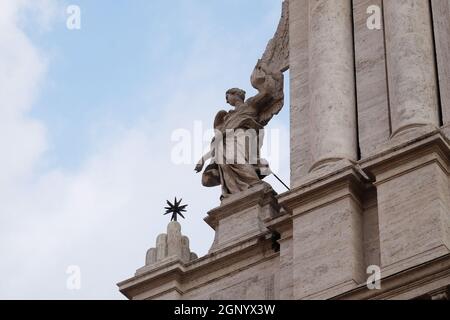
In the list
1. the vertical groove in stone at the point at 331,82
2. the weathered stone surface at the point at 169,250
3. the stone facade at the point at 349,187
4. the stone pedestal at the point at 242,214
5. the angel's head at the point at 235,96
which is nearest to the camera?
the stone facade at the point at 349,187

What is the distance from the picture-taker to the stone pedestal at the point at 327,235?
72.3 feet

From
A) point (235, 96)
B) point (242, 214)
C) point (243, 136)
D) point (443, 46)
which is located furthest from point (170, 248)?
point (443, 46)

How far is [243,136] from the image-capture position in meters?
25.6

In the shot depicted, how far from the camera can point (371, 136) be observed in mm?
23609

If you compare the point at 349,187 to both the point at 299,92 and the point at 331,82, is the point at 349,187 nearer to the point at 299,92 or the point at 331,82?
the point at 331,82

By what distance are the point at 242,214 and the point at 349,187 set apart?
207 centimetres

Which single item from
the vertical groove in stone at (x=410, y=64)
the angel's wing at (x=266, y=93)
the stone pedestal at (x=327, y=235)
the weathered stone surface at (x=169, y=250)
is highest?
the angel's wing at (x=266, y=93)

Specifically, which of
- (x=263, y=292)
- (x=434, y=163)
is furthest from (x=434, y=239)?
(x=263, y=292)

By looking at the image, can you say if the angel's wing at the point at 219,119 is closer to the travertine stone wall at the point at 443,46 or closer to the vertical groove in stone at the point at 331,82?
the vertical groove in stone at the point at 331,82

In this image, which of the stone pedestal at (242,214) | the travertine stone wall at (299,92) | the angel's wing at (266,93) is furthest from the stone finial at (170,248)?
the angel's wing at (266,93)

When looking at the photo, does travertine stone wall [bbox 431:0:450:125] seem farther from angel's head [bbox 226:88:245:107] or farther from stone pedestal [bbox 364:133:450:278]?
angel's head [bbox 226:88:245:107]

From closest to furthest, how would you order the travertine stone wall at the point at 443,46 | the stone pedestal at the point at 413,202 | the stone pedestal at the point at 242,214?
the stone pedestal at the point at 413,202, the travertine stone wall at the point at 443,46, the stone pedestal at the point at 242,214

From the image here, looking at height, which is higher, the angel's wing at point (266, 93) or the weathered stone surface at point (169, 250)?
the angel's wing at point (266, 93)
